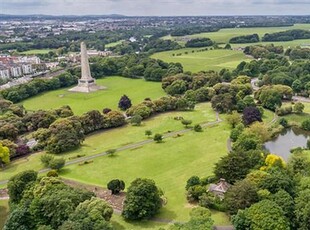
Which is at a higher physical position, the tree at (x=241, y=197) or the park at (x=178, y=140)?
the tree at (x=241, y=197)

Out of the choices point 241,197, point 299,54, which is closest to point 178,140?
point 241,197

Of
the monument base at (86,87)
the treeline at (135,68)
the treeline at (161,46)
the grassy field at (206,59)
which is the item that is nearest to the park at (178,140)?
the monument base at (86,87)

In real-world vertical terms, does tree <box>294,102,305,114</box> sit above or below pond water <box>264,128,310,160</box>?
above

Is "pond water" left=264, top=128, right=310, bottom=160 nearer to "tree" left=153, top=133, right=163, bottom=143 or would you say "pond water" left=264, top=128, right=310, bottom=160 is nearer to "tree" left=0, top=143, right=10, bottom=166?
"tree" left=153, top=133, right=163, bottom=143

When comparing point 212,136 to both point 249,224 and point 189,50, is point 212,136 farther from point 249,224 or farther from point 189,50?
point 189,50

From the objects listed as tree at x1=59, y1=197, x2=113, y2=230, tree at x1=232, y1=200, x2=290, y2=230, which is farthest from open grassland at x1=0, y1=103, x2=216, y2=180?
tree at x1=232, y1=200, x2=290, y2=230

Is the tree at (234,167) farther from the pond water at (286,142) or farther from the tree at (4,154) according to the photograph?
the tree at (4,154)
